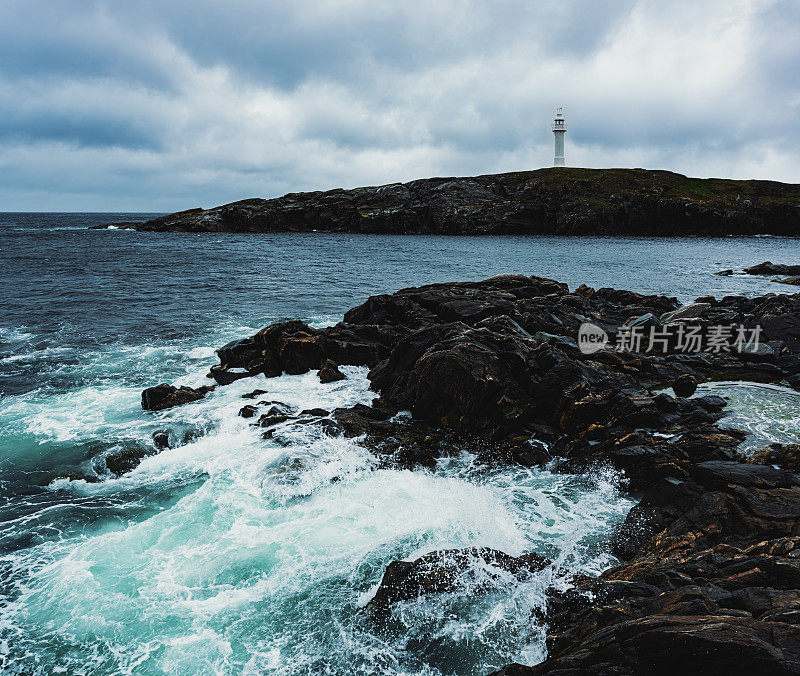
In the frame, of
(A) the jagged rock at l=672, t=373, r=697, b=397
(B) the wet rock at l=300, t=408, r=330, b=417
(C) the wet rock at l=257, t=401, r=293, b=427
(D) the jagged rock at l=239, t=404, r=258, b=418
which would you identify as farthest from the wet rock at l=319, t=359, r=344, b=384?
(A) the jagged rock at l=672, t=373, r=697, b=397

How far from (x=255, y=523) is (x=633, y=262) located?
66.6 metres

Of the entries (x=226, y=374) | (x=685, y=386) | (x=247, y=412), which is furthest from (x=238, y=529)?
(x=685, y=386)

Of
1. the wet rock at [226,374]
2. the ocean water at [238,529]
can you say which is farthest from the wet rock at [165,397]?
the wet rock at [226,374]

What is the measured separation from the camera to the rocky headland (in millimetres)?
6793

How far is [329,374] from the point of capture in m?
21.4

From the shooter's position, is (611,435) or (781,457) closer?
(781,457)

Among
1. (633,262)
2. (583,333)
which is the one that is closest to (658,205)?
(633,262)

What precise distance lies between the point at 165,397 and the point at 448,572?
14.6m

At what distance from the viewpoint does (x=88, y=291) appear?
140 feet

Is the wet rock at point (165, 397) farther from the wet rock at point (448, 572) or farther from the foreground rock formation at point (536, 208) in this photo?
the foreground rock formation at point (536, 208)

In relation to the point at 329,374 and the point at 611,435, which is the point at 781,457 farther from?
the point at 329,374

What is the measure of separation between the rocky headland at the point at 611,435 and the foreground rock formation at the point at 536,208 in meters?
94.9

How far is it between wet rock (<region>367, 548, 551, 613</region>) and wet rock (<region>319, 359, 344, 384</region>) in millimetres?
11814

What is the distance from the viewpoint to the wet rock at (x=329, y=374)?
70.0ft
